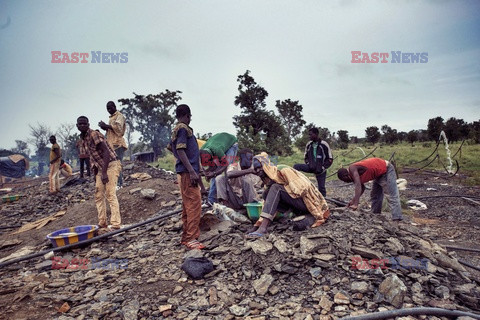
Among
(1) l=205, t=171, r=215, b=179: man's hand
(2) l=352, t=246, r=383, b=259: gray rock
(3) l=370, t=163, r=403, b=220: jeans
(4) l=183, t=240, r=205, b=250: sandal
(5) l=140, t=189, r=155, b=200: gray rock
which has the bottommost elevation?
(4) l=183, t=240, r=205, b=250: sandal

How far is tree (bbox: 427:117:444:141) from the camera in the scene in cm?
3362

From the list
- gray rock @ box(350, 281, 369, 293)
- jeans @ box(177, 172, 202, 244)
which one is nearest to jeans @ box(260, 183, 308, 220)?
jeans @ box(177, 172, 202, 244)

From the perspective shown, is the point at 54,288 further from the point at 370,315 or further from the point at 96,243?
the point at 370,315

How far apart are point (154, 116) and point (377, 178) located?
27874 mm

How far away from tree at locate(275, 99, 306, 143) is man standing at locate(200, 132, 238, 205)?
25561 millimetres

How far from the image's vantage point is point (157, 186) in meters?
7.55

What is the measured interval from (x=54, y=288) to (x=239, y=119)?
Result: 15522 millimetres

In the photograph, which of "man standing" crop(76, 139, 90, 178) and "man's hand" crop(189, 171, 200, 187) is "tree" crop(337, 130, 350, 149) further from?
"man's hand" crop(189, 171, 200, 187)

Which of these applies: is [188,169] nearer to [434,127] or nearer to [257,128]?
[257,128]

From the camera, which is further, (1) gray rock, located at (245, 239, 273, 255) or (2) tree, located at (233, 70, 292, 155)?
(2) tree, located at (233, 70, 292, 155)

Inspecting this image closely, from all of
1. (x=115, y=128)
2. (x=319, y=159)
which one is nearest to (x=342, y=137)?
(x=319, y=159)

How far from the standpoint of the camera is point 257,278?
10.2 ft

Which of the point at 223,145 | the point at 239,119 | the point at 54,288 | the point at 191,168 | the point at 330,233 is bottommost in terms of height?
the point at 54,288

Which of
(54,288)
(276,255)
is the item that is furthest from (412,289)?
Result: (54,288)
